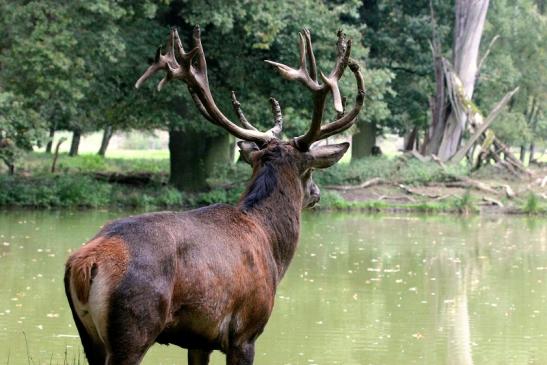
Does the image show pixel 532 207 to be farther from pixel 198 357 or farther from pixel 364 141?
pixel 198 357

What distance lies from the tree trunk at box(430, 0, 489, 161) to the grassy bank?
97.5 inches

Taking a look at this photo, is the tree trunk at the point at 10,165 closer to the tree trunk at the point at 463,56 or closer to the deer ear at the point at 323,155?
the tree trunk at the point at 463,56

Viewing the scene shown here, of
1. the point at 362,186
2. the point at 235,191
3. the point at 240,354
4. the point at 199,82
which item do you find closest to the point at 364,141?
the point at 362,186

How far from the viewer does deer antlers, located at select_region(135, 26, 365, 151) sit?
24.4 feet

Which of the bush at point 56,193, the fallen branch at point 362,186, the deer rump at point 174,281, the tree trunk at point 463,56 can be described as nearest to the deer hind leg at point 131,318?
the deer rump at point 174,281

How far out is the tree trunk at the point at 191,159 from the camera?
90.5 ft

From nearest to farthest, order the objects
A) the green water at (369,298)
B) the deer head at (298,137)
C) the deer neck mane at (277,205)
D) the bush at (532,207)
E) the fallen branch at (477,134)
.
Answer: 1. the deer neck mane at (277,205)
2. the deer head at (298,137)
3. the green water at (369,298)
4. the bush at (532,207)
5. the fallen branch at (477,134)

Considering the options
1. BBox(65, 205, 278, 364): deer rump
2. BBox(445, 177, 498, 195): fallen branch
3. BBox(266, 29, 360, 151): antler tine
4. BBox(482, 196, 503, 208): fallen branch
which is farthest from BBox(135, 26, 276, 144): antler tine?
BBox(445, 177, 498, 195): fallen branch

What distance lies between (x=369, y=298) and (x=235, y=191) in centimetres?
1352

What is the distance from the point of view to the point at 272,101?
8.33 meters

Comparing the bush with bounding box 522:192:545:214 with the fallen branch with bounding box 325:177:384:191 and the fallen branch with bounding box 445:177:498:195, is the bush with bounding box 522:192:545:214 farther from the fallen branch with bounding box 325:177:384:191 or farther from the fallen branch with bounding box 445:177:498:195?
the fallen branch with bounding box 325:177:384:191

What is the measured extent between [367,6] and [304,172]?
2814 centimetres

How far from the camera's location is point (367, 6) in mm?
34719

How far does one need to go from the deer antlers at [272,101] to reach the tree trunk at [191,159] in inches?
754
